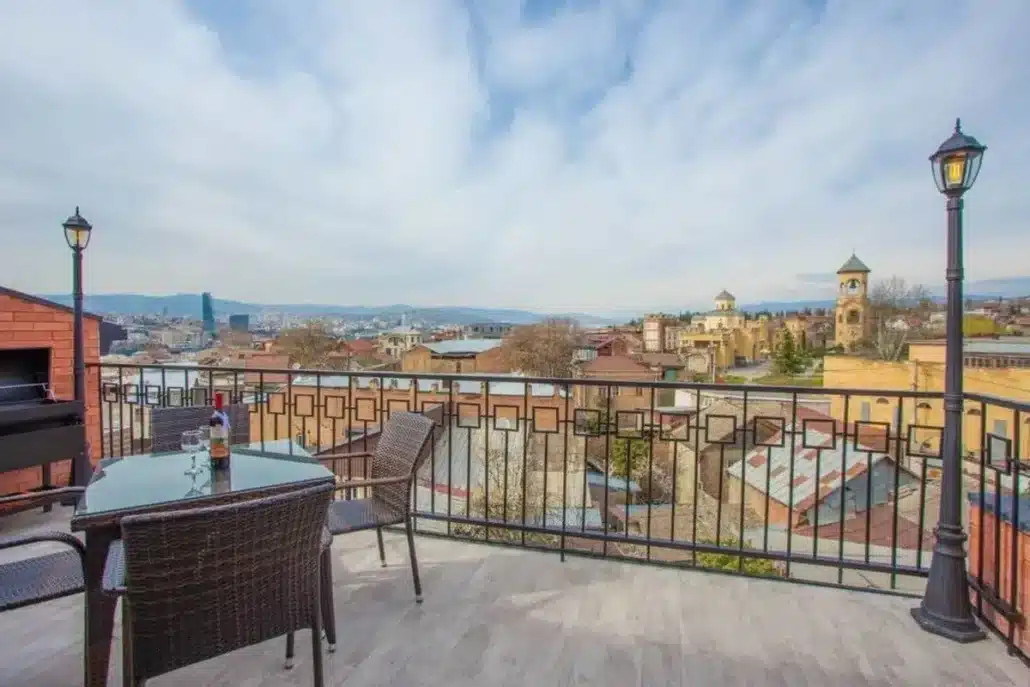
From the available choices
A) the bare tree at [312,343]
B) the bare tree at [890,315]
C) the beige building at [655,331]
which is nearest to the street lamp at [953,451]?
the bare tree at [890,315]

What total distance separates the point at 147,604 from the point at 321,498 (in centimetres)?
42

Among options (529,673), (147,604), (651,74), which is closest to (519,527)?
(529,673)

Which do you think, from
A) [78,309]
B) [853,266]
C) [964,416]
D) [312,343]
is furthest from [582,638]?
[853,266]

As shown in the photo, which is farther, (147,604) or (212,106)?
(212,106)

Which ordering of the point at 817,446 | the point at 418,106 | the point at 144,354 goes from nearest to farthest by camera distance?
1. the point at 817,446
2. the point at 144,354
3. the point at 418,106

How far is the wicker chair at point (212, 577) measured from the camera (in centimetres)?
117

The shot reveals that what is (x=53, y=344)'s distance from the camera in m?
3.56

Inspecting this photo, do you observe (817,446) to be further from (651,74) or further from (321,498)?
(651,74)

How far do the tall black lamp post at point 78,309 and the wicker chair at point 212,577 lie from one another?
111 inches

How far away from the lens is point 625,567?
269 centimetres

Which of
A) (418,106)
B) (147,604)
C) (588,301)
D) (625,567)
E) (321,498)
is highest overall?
(418,106)

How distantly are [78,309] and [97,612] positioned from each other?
2.91m

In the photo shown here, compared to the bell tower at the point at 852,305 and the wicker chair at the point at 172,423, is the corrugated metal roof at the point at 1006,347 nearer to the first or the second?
the wicker chair at the point at 172,423

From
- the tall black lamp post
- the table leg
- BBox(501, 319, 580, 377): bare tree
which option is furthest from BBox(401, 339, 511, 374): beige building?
the table leg
